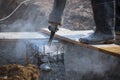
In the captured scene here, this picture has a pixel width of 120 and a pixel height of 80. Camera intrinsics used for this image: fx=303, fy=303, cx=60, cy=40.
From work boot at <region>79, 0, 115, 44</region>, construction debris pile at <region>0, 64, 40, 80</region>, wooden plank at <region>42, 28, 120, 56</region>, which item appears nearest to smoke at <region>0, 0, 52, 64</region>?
wooden plank at <region>42, 28, 120, 56</region>

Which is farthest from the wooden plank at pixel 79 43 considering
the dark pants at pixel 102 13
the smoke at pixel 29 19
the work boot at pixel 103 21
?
the smoke at pixel 29 19

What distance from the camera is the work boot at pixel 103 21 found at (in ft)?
9.91

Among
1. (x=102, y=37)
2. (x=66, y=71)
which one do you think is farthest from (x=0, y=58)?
(x=102, y=37)

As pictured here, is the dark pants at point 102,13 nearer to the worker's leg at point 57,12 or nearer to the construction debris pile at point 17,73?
the worker's leg at point 57,12

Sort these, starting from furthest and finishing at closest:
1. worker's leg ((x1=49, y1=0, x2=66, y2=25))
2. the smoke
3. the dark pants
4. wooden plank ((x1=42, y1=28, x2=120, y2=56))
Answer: the smoke, worker's leg ((x1=49, y1=0, x2=66, y2=25)), the dark pants, wooden plank ((x1=42, y1=28, x2=120, y2=56))

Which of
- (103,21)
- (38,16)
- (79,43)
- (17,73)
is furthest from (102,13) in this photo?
(38,16)

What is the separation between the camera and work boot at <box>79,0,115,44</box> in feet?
9.91

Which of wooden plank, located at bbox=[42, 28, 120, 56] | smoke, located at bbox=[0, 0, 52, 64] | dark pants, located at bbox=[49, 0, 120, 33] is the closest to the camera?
wooden plank, located at bbox=[42, 28, 120, 56]

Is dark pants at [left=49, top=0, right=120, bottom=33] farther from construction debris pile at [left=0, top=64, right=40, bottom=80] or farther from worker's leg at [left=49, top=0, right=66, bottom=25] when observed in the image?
construction debris pile at [left=0, top=64, right=40, bottom=80]

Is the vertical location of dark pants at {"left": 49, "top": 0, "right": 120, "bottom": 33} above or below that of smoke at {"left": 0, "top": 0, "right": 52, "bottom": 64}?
above

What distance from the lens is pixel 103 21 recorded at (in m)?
3.05

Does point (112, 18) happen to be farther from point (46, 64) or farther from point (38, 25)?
point (38, 25)

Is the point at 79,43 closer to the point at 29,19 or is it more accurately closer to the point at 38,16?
the point at 38,16

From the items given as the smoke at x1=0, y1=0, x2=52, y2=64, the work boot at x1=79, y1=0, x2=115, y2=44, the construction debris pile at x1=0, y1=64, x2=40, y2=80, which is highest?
the work boot at x1=79, y1=0, x2=115, y2=44
